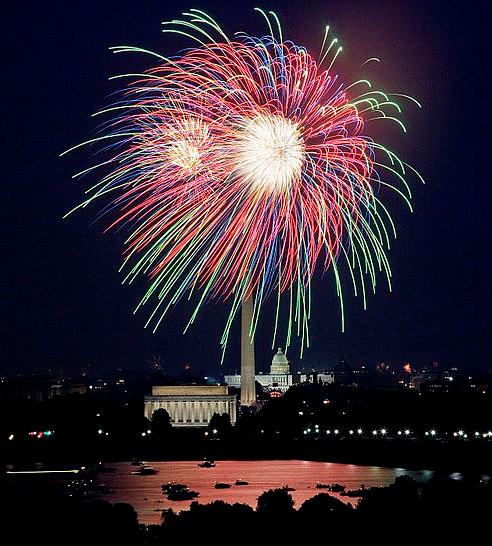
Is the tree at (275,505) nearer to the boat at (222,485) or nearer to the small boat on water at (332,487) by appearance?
the small boat on water at (332,487)

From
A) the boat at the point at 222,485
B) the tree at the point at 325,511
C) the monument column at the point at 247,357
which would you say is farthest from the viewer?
the monument column at the point at 247,357

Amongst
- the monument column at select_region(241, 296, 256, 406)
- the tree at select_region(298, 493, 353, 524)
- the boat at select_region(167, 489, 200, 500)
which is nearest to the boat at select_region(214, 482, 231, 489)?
the boat at select_region(167, 489, 200, 500)

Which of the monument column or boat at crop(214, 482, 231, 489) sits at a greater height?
the monument column

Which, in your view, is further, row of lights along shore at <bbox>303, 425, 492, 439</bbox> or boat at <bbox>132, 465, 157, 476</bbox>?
row of lights along shore at <bbox>303, 425, 492, 439</bbox>

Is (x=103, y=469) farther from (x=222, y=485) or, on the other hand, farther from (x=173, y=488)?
(x=173, y=488)

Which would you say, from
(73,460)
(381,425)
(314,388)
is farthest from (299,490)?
(314,388)

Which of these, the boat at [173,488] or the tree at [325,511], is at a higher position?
the boat at [173,488]

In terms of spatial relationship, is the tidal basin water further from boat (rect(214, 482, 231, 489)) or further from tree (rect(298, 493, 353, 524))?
tree (rect(298, 493, 353, 524))

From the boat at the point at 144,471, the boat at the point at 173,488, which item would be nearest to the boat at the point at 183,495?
the boat at the point at 173,488
